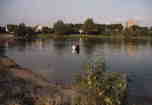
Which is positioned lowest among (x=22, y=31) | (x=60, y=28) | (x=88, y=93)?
(x=88, y=93)

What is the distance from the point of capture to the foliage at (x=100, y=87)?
10.5m

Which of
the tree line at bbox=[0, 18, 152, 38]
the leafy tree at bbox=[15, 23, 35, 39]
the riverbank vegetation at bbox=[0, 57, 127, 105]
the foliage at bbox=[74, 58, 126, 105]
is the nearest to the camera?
the foliage at bbox=[74, 58, 126, 105]

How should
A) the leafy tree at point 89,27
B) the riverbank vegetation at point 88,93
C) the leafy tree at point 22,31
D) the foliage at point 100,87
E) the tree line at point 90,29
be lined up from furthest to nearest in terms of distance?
the leafy tree at point 89,27
the tree line at point 90,29
the leafy tree at point 22,31
the riverbank vegetation at point 88,93
the foliage at point 100,87

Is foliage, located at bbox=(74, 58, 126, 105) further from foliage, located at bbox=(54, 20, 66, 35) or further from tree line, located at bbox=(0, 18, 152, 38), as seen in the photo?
foliage, located at bbox=(54, 20, 66, 35)

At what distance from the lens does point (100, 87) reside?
11094 mm

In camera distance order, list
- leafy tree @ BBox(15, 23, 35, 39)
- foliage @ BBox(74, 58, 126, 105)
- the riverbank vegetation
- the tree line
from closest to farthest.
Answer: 1. foliage @ BBox(74, 58, 126, 105)
2. the riverbank vegetation
3. leafy tree @ BBox(15, 23, 35, 39)
4. the tree line

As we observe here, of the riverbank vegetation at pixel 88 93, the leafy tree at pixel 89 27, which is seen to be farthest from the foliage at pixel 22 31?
the riverbank vegetation at pixel 88 93

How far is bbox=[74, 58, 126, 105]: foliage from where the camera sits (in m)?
10.5

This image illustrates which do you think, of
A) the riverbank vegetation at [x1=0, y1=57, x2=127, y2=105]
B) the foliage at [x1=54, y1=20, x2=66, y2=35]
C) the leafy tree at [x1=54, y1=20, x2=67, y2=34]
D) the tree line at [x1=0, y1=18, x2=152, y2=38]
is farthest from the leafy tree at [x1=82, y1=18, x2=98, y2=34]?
the riverbank vegetation at [x1=0, y1=57, x2=127, y2=105]

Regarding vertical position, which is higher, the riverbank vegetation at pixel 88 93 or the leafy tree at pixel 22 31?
the leafy tree at pixel 22 31

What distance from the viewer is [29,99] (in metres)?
11.8

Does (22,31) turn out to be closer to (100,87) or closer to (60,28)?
(60,28)

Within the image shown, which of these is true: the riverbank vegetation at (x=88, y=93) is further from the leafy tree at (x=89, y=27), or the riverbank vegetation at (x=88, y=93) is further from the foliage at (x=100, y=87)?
the leafy tree at (x=89, y=27)

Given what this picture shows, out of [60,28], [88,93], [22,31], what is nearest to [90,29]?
[60,28]
